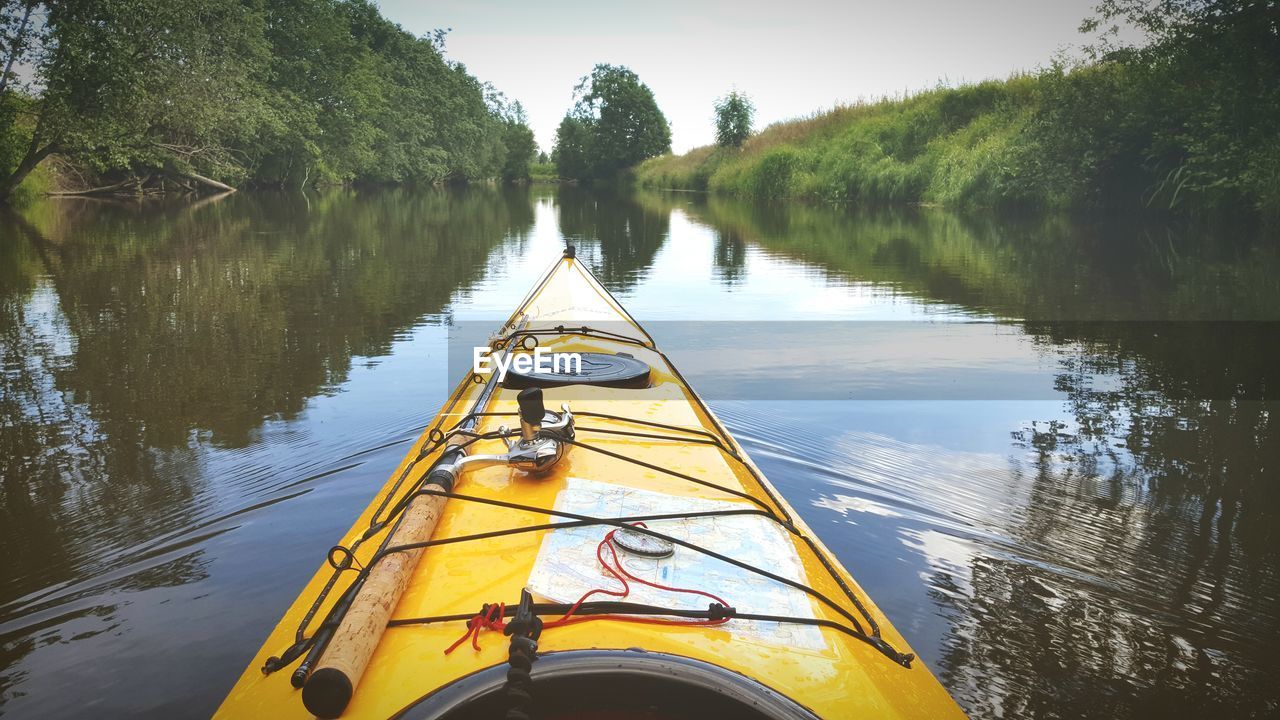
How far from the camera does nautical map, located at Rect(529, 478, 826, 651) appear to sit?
1680mm

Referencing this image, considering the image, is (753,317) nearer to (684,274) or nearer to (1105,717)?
(684,274)

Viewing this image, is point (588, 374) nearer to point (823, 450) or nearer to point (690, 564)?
point (823, 450)

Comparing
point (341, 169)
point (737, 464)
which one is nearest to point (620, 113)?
point (341, 169)

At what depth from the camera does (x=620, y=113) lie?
186ft

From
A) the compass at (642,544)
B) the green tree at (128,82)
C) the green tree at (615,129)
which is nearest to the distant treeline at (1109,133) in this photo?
the compass at (642,544)

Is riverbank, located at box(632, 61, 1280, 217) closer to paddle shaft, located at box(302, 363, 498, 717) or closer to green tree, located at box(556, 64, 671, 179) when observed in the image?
paddle shaft, located at box(302, 363, 498, 717)

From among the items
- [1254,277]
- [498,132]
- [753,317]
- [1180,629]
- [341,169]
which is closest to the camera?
[1180,629]

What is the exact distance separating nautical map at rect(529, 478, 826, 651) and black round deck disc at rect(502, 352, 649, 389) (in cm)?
107

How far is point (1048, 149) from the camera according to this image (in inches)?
668

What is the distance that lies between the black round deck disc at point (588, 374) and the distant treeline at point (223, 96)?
19.4m

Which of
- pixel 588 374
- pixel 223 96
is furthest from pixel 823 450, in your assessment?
pixel 223 96

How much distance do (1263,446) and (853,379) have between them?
A: 222 cm

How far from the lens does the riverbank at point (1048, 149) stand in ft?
43.7

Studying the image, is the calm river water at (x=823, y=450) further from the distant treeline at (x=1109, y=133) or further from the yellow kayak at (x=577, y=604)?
the distant treeline at (x=1109, y=133)
